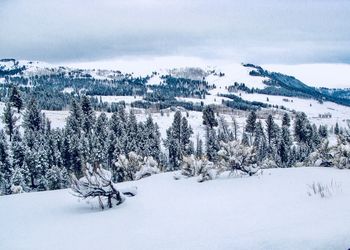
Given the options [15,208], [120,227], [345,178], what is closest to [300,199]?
[345,178]

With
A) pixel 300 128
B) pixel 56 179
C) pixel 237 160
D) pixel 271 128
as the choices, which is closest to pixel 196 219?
Answer: pixel 237 160

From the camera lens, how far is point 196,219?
→ 33.6ft

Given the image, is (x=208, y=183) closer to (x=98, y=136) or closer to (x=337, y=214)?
(x=337, y=214)

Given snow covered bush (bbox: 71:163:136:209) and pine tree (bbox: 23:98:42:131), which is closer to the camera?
snow covered bush (bbox: 71:163:136:209)

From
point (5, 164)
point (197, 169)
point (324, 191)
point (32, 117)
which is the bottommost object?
point (5, 164)

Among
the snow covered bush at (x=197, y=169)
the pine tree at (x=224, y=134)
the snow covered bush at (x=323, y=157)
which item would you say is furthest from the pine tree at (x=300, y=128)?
the snow covered bush at (x=197, y=169)

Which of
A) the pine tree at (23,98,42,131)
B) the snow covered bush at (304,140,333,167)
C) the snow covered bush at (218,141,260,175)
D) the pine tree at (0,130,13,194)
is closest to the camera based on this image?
the snow covered bush at (218,141,260,175)

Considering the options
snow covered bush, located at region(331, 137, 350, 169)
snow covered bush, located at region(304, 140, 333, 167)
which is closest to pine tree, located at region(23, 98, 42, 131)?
snow covered bush, located at region(304, 140, 333, 167)

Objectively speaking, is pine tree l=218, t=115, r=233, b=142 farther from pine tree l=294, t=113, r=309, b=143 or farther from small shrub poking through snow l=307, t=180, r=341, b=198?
Answer: small shrub poking through snow l=307, t=180, r=341, b=198

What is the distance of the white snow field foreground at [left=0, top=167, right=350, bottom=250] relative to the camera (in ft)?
27.3

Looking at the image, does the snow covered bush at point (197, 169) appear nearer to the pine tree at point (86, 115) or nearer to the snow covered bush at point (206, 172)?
the snow covered bush at point (206, 172)

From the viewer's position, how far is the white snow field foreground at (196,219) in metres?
8.31

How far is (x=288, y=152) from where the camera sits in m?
98.6

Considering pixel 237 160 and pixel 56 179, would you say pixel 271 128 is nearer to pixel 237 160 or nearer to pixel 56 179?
pixel 56 179
